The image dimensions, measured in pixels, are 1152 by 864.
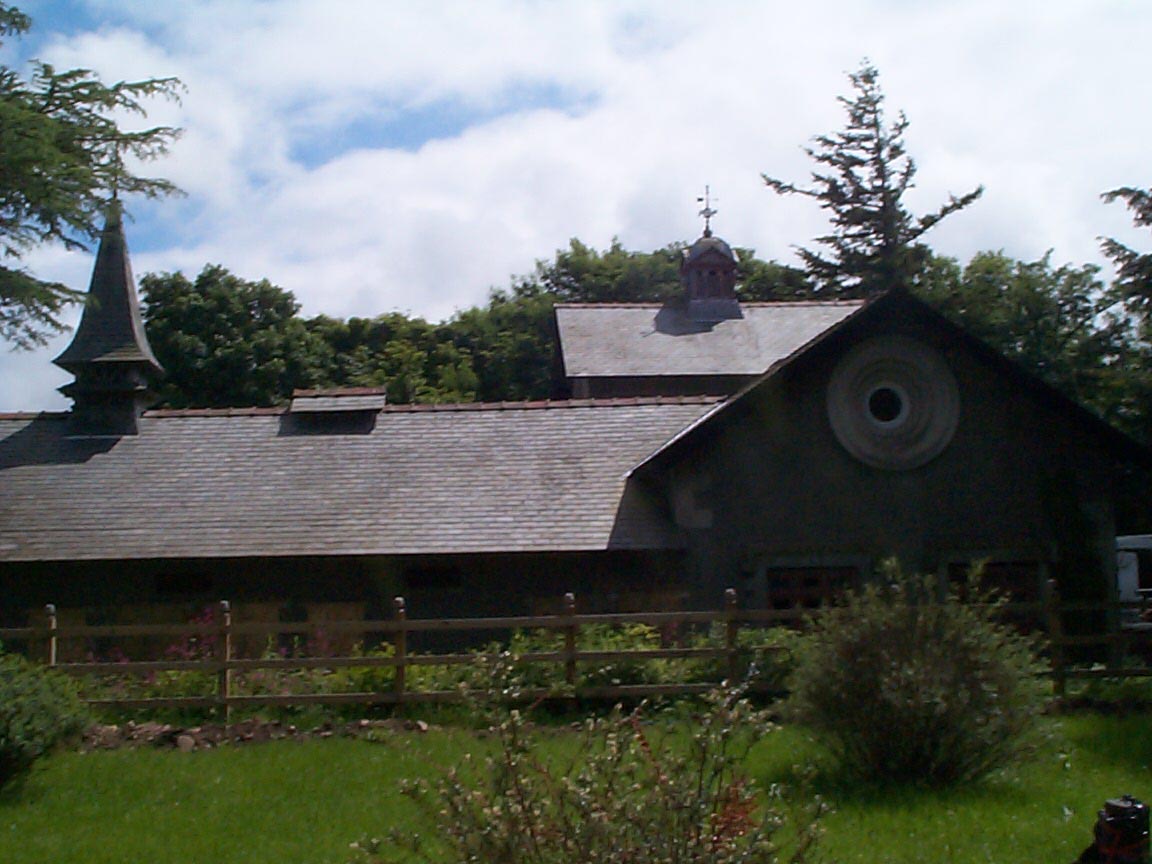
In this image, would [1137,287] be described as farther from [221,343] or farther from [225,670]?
[221,343]

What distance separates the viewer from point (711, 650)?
500 inches

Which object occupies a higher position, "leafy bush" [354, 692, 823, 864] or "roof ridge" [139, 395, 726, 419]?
"roof ridge" [139, 395, 726, 419]

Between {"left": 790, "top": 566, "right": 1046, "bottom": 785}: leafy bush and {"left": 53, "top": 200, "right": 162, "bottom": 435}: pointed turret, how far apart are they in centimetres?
1475

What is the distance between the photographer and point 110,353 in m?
22.2

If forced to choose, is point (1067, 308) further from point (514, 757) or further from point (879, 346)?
point (514, 757)

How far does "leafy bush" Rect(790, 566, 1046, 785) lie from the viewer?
8844 mm

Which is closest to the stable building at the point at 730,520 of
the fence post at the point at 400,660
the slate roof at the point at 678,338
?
the fence post at the point at 400,660

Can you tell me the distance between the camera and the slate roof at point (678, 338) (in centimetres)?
3164

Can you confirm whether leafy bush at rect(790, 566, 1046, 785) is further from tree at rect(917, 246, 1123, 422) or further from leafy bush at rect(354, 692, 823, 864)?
tree at rect(917, 246, 1123, 422)

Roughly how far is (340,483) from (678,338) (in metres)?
15.6

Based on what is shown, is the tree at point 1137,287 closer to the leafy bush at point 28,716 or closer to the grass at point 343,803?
the grass at point 343,803

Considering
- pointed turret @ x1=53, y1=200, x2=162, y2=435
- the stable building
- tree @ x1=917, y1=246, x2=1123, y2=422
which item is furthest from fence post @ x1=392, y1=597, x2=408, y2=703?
tree @ x1=917, y1=246, x2=1123, y2=422

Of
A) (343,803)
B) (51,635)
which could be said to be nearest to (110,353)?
(51,635)

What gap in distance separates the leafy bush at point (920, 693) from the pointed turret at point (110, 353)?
48.4 ft
